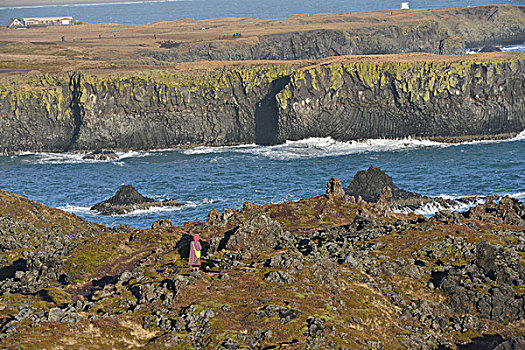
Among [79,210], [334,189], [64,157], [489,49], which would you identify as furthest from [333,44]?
[334,189]

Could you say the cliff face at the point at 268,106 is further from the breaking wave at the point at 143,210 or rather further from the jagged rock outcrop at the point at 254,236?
the jagged rock outcrop at the point at 254,236

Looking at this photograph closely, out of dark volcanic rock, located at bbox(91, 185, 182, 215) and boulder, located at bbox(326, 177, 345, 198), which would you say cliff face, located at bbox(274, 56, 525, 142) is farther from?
boulder, located at bbox(326, 177, 345, 198)

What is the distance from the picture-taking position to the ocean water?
76.0m

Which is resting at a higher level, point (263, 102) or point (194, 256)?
point (263, 102)

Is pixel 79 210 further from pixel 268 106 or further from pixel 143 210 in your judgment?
pixel 268 106

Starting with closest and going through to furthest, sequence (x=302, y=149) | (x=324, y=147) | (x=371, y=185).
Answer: (x=371, y=185) < (x=302, y=149) < (x=324, y=147)

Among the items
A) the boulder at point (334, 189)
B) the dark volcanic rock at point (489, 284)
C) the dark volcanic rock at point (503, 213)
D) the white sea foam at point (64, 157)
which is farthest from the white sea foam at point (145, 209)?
the dark volcanic rock at point (489, 284)

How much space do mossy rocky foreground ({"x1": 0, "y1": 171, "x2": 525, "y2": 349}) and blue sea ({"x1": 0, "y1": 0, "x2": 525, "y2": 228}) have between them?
2889 cm

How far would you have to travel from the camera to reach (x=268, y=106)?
11094cm

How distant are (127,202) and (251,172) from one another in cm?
2115

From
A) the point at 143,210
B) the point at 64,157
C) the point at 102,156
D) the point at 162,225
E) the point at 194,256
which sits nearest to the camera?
the point at 194,256

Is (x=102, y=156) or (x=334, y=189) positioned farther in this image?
(x=102, y=156)

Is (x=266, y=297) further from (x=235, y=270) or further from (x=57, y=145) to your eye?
(x=57, y=145)

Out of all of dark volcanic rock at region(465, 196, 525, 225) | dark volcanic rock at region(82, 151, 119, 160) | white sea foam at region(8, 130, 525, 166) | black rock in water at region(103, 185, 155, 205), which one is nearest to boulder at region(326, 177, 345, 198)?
dark volcanic rock at region(465, 196, 525, 225)
